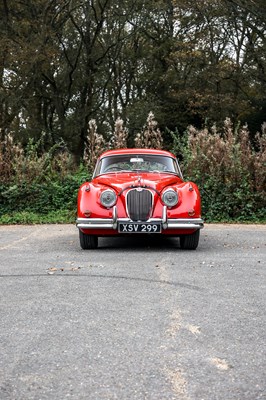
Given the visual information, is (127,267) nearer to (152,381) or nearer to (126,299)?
(126,299)

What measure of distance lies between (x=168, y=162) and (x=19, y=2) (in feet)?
64.5

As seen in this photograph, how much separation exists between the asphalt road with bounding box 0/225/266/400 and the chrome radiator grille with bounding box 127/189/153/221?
67 centimetres

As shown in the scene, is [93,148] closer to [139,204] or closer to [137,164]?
[137,164]

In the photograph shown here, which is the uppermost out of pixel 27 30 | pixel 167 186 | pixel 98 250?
pixel 27 30

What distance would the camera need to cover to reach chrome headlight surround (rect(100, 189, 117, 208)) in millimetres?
8531

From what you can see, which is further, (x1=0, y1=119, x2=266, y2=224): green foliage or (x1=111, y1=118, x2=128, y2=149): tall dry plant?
(x1=111, y1=118, x2=128, y2=149): tall dry plant

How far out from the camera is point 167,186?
8.80 metres

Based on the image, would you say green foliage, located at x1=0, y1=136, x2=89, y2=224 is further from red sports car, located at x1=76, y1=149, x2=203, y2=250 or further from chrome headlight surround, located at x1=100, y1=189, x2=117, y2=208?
chrome headlight surround, located at x1=100, y1=189, x2=117, y2=208

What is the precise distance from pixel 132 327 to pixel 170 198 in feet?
14.8

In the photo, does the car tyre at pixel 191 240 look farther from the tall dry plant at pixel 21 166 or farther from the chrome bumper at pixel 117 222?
the tall dry plant at pixel 21 166

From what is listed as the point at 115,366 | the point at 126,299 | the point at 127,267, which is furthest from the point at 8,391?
the point at 127,267

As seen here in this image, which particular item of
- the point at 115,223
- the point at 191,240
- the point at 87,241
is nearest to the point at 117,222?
the point at 115,223

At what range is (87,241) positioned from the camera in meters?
8.71

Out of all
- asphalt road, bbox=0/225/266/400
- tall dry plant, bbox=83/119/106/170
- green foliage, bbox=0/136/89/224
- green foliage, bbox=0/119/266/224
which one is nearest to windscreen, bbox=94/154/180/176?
asphalt road, bbox=0/225/266/400
